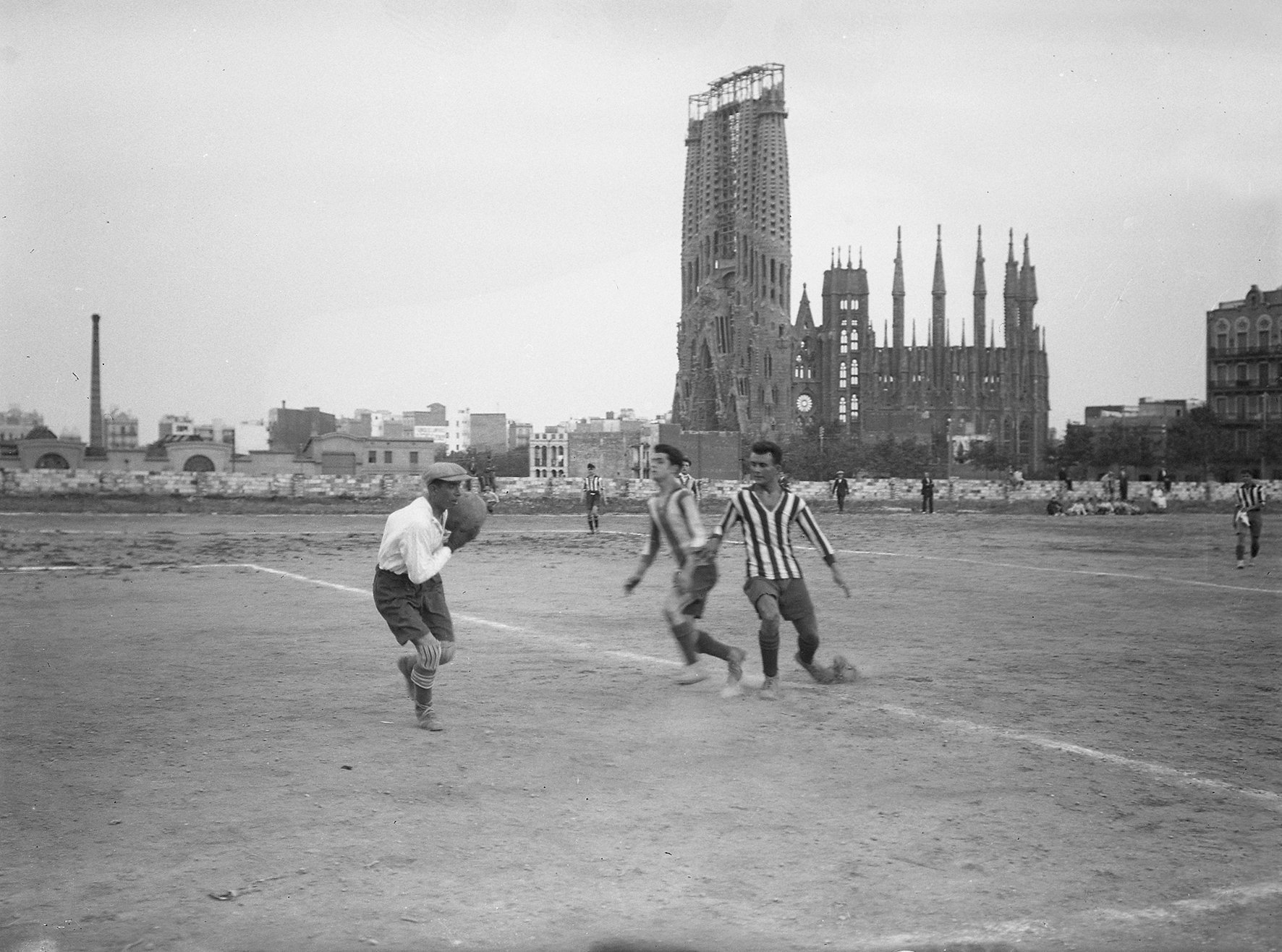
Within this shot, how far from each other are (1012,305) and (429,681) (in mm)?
145199

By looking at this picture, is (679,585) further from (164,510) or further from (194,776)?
(164,510)

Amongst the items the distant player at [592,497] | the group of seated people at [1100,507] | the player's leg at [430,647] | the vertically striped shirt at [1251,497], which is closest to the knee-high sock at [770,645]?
the player's leg at [430,647]

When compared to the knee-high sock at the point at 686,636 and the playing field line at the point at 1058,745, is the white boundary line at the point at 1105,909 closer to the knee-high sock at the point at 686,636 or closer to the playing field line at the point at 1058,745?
the playing field line at the point at 1058,745

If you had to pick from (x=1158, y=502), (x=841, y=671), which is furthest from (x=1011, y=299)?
(x=841, y=671)

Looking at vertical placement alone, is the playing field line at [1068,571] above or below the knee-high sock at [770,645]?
below

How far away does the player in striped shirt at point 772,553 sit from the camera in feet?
26.3

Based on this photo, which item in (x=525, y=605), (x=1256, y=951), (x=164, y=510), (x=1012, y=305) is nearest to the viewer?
(x=1256, y=951)

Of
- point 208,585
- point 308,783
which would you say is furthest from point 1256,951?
point 208,585

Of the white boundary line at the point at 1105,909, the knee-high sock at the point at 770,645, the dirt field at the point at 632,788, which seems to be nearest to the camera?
the white boundary line at the point at 1105,909

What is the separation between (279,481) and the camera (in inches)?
2023

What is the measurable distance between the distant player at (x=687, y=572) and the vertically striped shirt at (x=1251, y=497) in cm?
1309

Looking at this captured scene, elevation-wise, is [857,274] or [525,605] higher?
[857,274]

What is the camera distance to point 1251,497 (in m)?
18.6

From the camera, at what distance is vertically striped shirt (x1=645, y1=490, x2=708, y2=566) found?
27.8ft
